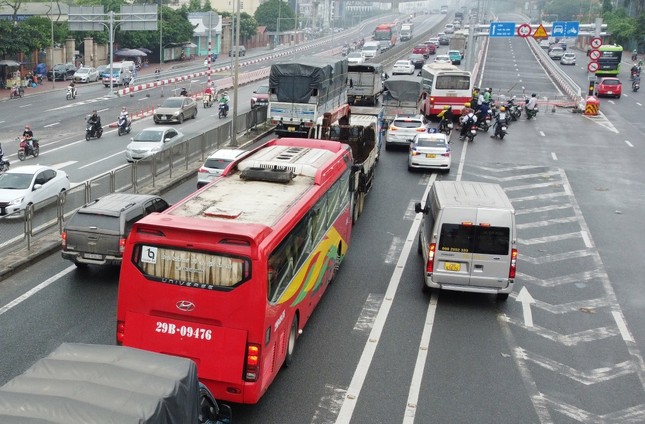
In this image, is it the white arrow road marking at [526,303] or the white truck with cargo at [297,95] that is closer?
the white arrow road marking at [526,303]

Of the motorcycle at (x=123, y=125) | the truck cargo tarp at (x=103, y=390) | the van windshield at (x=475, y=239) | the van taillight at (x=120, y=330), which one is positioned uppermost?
the truck cargo tarp at (x=103, y=390)

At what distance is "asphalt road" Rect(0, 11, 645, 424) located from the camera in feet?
38.9

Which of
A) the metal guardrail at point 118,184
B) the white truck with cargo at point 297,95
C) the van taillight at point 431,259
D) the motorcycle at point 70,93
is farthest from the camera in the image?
the motorcycle at point 70,93

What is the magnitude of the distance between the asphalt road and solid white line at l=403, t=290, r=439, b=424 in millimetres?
30

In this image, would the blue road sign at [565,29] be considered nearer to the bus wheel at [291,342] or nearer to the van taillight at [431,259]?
the van taillight at [431,259]

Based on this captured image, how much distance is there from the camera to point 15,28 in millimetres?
64125

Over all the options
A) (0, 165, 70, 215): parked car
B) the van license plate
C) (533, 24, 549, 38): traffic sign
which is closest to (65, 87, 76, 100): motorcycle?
(0, 165, 70, 215): parked car

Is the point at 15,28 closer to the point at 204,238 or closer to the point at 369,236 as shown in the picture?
the point at 369,236

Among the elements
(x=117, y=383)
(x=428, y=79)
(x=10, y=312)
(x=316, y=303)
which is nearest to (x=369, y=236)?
(x=316, y=303)

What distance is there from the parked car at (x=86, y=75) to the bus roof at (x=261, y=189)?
192 ft

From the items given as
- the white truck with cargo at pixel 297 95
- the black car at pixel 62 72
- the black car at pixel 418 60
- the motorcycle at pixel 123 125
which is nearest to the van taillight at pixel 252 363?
the white truck with cargo at pixel 297 95

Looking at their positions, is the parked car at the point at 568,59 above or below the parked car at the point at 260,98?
above

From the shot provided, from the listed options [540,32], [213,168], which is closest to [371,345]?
[213,168]

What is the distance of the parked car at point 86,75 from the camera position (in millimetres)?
70875
